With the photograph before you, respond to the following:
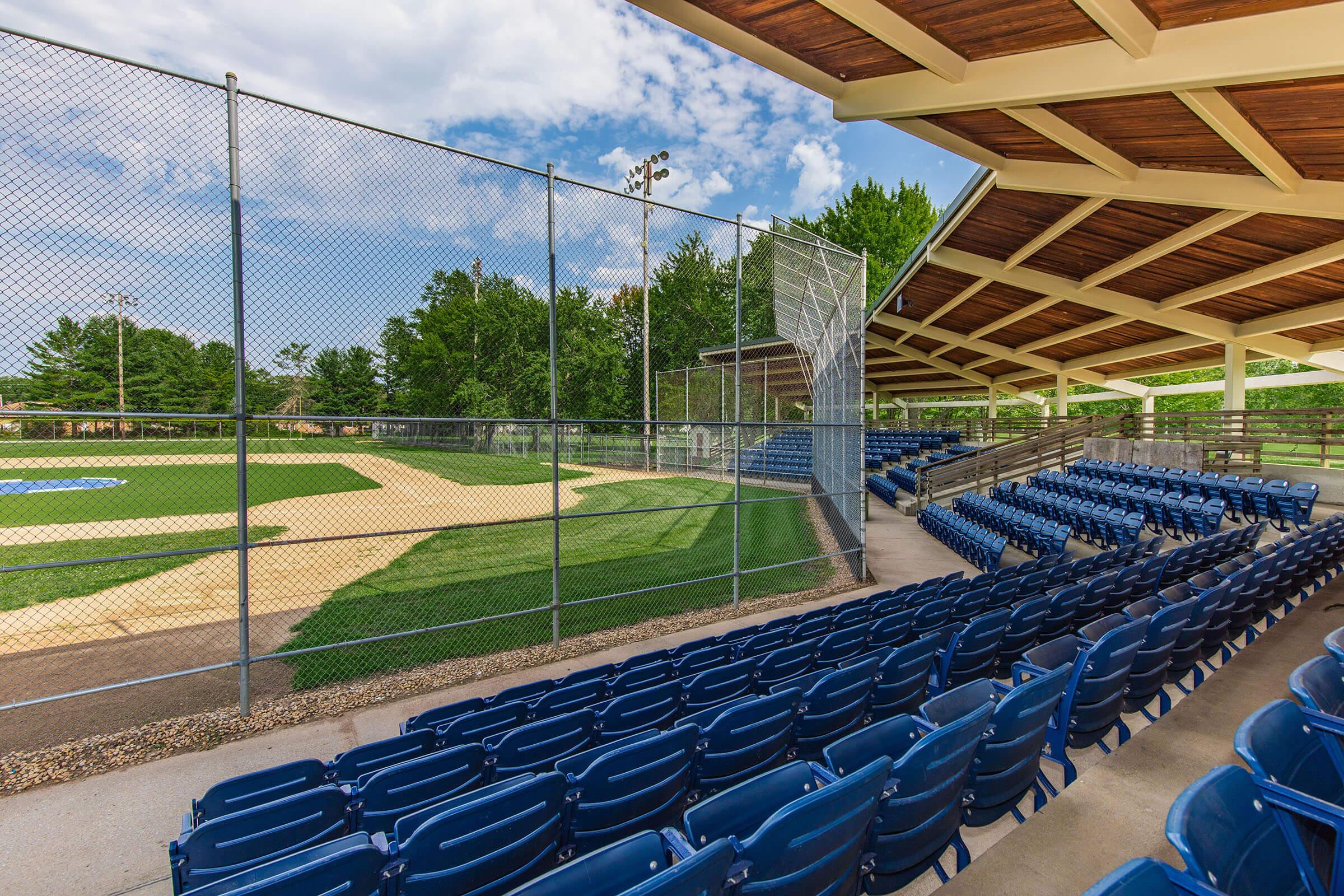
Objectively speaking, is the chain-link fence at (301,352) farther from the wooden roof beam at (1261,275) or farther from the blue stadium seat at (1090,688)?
the wooden roof beam at (1261,275)

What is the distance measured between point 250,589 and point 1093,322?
78.7 ft

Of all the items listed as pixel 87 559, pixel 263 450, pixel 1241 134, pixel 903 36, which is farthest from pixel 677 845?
pixel 87 559

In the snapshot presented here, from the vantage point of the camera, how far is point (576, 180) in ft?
22.4

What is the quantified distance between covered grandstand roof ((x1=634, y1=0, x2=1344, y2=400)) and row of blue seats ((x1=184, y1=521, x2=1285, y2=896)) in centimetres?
560

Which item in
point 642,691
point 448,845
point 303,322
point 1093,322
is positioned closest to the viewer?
point 448,845

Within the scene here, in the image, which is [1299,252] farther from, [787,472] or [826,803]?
[826,803]

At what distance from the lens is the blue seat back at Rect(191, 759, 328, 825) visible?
2.93 metres

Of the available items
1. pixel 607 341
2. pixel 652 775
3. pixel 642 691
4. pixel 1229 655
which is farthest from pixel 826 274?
pixel 652 775

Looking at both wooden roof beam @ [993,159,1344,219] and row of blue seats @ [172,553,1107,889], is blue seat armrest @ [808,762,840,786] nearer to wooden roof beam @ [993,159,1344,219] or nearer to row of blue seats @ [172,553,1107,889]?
row of blue seats @ [172,553,1107,889]

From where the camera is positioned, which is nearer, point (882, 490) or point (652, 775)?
point (652, 775)

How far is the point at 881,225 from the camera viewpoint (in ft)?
146

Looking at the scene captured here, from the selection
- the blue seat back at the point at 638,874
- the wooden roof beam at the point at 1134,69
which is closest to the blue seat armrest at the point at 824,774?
the blue seat back at the point at 638,874

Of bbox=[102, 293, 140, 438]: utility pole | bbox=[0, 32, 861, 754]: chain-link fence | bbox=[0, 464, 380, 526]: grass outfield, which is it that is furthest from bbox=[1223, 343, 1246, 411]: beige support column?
bbox=[0, 464, 380, 526]: grass outfield

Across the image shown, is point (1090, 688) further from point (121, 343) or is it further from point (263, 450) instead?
point (121, 343)
